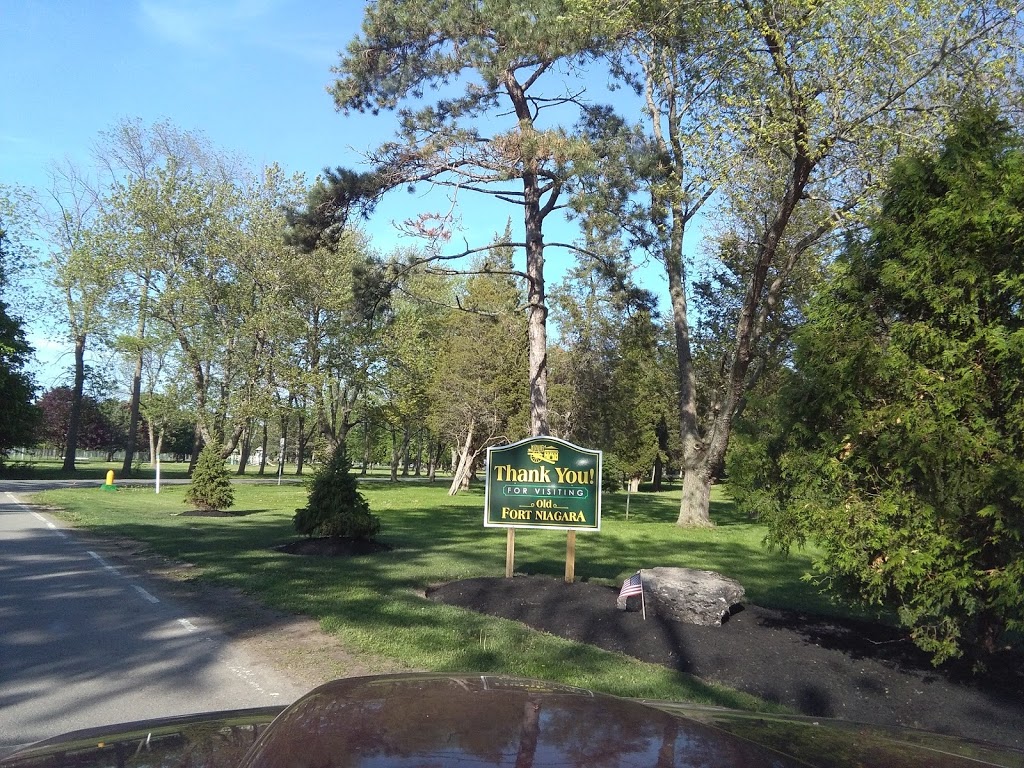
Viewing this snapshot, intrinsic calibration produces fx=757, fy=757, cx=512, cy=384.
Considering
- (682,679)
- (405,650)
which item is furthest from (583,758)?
(405,650)

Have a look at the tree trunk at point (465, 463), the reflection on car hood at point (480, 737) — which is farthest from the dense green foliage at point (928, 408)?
the tree trunk at point (465, 463)

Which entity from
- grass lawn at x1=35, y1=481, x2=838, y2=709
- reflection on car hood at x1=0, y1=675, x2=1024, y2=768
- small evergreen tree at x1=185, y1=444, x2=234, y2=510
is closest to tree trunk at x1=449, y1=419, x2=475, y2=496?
grass lawn at x1=35, y1=481, x2=838, y2=709

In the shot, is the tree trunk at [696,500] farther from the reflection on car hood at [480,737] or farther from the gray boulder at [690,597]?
the reflection on car hood at [480,737]

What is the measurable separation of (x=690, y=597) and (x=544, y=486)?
3136 mm

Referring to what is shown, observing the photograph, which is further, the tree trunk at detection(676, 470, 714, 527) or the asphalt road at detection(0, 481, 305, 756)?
the tree trunk at detection(676, 470, 714, 527)

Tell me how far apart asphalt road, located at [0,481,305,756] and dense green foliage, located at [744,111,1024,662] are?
4.66 meters


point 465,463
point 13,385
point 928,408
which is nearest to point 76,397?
point 13,385

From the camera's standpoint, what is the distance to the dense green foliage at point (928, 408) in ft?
18.3

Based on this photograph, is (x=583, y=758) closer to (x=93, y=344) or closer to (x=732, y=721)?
(x=732, y=721)

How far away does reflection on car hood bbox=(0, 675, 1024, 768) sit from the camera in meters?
2.04

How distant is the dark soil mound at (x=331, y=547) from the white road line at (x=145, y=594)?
140 inches

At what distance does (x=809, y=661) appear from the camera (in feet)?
22.0

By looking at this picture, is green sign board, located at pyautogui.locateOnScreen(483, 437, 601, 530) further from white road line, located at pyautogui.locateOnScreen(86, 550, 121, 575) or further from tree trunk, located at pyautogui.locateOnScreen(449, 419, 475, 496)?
tree trunk, located at pyautogui.locateOnScreen(449, 419, 475, 496)

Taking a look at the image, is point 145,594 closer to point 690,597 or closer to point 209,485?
point 690,597
